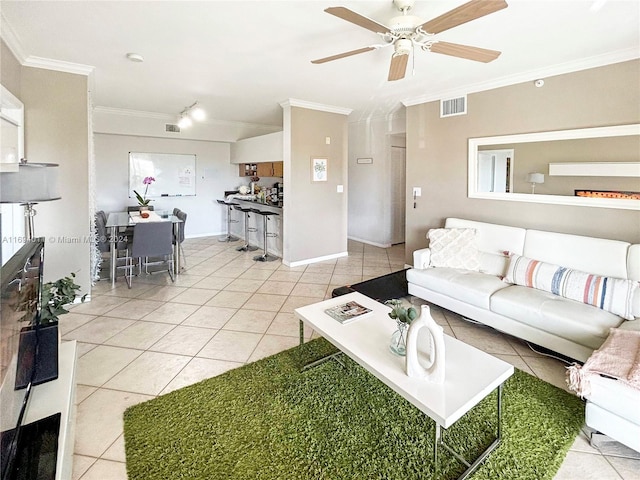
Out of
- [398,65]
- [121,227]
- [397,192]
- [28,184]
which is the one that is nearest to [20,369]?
[28,184]

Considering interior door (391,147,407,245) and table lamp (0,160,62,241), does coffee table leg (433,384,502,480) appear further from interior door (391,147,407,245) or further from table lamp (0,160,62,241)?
interior door (391,147,407,245)

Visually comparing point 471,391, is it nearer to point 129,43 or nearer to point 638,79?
point 638,79

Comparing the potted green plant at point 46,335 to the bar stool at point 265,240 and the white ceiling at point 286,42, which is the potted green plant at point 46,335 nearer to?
the white ceiling at point 286,42

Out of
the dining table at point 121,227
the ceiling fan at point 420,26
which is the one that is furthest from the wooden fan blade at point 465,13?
the dining table at point 121,227

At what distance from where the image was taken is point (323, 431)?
1.88 metres

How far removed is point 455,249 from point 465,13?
232cm

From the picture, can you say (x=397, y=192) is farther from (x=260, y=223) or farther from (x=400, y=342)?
(x=400, y=342)

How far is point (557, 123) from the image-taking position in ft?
11.1

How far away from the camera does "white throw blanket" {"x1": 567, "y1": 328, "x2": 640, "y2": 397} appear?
1.74 metres

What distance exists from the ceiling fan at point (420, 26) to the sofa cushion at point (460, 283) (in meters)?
1.85

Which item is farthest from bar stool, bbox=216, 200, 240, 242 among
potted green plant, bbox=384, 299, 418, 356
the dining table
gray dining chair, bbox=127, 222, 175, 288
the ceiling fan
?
potted green plant, bbox=384, 299, 418, 356

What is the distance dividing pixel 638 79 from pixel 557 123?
0.64 metres

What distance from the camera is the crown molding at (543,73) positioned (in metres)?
2.95

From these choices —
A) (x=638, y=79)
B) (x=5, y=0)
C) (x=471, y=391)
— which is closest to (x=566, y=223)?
(x=638, y=79)
